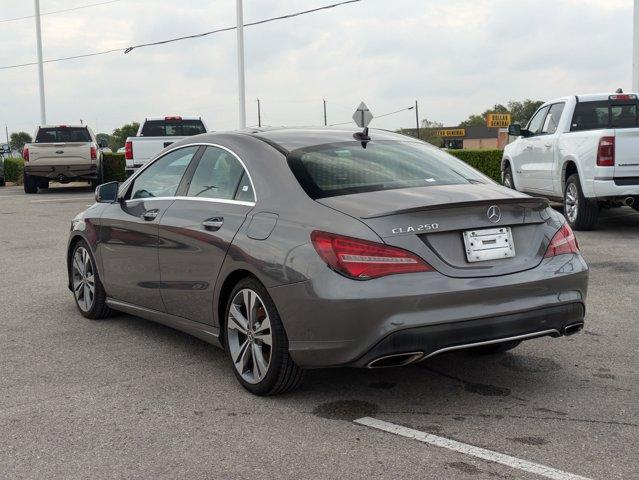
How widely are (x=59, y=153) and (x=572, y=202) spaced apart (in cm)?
1514

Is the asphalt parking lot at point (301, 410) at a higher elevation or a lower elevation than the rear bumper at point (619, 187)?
lower

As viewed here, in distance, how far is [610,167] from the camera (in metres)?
11.1

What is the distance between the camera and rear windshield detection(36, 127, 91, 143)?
23984 mm

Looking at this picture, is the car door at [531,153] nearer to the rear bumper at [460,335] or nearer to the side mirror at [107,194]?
the side mirror at [107,194]

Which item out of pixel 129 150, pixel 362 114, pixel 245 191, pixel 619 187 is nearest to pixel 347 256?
pixel 245 191

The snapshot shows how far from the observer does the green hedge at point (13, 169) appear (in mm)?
31578

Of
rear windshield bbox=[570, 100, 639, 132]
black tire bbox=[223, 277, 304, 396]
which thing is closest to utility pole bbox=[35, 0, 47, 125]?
rear windshield bbox=[570, 100, 639, 132]

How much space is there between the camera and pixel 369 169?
484cm

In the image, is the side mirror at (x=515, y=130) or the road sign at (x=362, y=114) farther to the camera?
the road sign at (x=362, y=114)

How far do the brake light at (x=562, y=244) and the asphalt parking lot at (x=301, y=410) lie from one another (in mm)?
774

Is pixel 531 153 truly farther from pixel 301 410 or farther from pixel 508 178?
pixel 301 410

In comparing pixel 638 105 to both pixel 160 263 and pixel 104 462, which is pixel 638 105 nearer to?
pixel 160 263

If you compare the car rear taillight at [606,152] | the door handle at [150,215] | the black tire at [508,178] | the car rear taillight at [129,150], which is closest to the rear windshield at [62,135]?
the car rear taillight at [129,150]

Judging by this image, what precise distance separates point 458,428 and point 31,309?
456 centimetres
